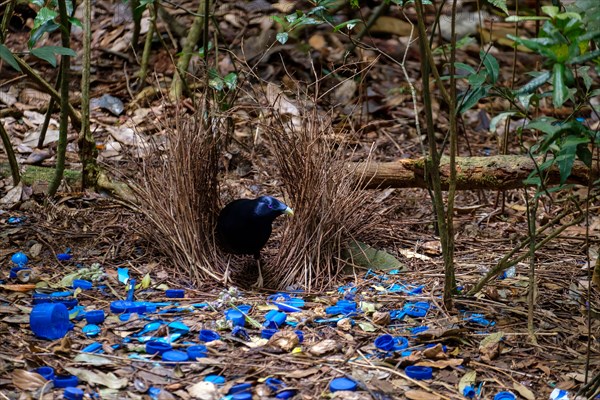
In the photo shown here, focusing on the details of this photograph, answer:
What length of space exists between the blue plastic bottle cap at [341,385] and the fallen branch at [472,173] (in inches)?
54.9

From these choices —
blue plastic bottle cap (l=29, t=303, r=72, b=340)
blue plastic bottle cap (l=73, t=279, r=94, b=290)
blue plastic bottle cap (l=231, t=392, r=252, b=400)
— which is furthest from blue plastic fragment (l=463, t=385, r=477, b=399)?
blue plastic bottle cap (l=73, t=279, r=94, b=290)

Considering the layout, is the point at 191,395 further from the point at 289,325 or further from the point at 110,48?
the point at 110,48

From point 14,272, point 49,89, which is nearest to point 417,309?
point 14,272

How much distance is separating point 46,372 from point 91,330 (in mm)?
372

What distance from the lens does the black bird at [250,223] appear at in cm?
341

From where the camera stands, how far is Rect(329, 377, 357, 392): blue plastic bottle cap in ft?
8.07

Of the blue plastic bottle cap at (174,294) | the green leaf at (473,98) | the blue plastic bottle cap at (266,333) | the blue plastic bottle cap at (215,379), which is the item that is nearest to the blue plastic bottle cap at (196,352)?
the blue plastic bottle cap at (215,379)

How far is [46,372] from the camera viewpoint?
246 centimetres

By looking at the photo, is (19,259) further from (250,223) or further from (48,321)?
(250,223)

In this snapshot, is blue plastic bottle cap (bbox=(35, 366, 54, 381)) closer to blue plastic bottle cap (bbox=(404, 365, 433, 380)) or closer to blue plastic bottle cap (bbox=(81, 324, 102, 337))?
blue plastic bottle cap (bbox=(81, 324, 102, 337))

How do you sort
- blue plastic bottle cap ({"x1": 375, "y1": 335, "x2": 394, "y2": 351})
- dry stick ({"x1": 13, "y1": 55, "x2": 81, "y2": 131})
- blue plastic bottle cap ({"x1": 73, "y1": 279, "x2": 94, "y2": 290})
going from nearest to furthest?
blue plastic bottle cap ({"x1": 375, "y1": 335, "x2": 394, "y2": 351}) → blue plastic bottle cap ({"x1": 73, "y1": 279, "x2": 94, "y2": 290}) → dry stick ({"x1": 13, "y1": 55, "x2": 81, "y2": 131})

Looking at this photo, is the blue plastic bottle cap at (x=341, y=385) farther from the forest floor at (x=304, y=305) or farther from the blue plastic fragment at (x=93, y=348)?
the blue plastic fragment at (x=93, y=348)

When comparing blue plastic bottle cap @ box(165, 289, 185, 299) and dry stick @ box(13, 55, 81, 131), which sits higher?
dry stick @ box(13, 55, 81, 131)

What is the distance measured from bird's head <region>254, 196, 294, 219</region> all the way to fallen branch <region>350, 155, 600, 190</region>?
55 centimetres
